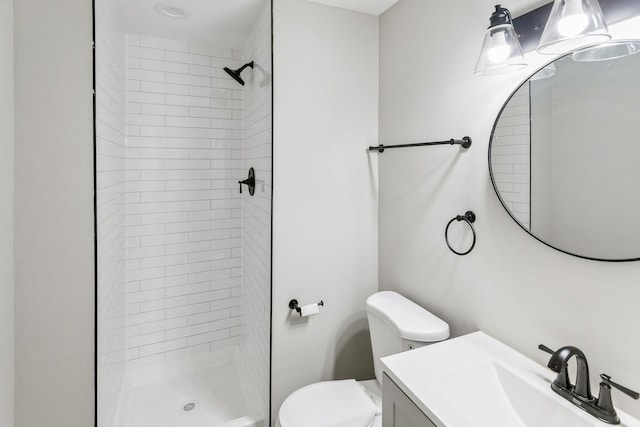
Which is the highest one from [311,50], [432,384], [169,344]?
[311,50]

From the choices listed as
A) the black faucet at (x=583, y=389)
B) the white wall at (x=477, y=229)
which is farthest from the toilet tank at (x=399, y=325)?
the black faucet at (x=583, y=389)

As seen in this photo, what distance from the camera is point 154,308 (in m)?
2.30

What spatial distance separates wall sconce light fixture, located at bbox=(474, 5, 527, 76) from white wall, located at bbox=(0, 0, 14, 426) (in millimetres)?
1482

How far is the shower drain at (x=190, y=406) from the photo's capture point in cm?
198

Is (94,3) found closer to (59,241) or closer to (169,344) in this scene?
(59,241)

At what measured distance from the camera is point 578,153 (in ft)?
3.13

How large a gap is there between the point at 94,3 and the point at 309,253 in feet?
4.46

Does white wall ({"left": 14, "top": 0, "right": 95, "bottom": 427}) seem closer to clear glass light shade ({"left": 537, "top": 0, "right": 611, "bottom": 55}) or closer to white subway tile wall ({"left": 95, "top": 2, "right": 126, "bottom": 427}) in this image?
white subway tile wall ({"left": 95, "top": 2, "right": 126, "bottom": 427})

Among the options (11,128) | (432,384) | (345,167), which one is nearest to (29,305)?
(11,128)

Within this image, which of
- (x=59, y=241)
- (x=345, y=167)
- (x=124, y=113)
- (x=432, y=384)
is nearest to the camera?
(x=432, y=384)

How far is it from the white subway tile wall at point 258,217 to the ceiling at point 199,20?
83 millimetres

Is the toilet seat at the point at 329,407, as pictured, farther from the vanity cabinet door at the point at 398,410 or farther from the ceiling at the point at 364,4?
the ceiling at the point at 364,4

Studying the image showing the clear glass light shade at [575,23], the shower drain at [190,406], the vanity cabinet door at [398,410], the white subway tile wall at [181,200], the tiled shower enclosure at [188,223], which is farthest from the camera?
the white subway tile wall at [181,200]

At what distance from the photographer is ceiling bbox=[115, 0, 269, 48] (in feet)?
5.66
